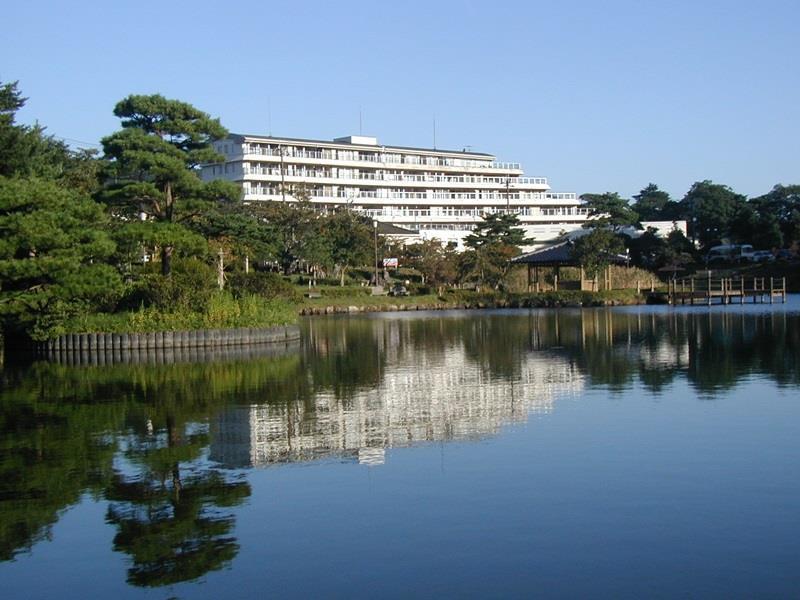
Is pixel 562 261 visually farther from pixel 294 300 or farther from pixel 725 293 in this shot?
pixel 294 300

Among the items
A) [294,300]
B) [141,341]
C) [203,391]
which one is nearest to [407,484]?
[203,391]

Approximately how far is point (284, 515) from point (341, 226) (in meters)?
51.5

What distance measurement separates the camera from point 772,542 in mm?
7844

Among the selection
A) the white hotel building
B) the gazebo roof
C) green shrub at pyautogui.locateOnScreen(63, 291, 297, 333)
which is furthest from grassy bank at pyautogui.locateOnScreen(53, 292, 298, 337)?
the white hotel building

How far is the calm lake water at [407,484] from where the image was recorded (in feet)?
24.2

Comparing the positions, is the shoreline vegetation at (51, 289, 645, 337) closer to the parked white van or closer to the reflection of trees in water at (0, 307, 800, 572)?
the reflection of trees in water at (0, 307, 800, 572)

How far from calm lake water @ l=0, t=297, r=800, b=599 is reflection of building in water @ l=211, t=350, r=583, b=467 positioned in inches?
2.5

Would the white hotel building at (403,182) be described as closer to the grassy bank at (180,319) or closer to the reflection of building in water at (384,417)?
the grassy bank at (180,319)

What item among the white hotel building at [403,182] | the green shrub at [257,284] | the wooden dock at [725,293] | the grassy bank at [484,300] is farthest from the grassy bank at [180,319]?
the white hotel building at [403,182]

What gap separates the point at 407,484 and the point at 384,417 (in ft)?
13.8

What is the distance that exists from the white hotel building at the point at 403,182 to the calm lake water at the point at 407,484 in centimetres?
5518

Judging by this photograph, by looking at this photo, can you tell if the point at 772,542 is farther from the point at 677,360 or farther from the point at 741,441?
the point at 677,360

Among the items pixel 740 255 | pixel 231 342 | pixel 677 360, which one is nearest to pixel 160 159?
pixel 231 342

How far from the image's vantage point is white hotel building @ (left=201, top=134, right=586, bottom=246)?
77.4 m
